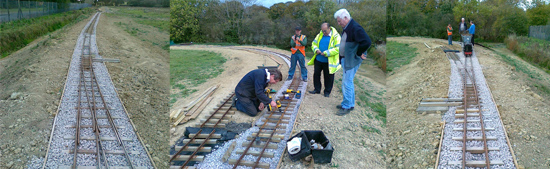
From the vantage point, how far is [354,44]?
19.5 ft

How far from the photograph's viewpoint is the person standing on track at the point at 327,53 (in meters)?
6.96

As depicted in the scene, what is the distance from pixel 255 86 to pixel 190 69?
8.23 m

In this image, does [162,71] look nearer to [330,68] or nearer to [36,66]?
[36,66]

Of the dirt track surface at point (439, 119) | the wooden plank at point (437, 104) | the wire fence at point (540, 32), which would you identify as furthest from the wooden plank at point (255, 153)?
the wire fence at point (540, 32)

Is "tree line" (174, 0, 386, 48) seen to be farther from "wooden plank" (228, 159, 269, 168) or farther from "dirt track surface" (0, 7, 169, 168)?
"wooden plank" (228, 159, 269, 168)

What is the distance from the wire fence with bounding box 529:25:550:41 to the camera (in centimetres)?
2409

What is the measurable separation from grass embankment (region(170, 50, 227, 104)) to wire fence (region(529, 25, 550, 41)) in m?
24.6

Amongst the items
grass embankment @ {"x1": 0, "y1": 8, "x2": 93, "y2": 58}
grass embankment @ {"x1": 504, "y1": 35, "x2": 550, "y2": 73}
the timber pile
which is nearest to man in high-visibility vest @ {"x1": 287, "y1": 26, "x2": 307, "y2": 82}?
the timber pile

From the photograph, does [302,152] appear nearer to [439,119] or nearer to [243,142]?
[243,142]

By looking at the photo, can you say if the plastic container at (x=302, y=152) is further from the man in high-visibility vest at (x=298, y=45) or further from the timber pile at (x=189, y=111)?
the man in high-visibility vest at (x=298, y=45)

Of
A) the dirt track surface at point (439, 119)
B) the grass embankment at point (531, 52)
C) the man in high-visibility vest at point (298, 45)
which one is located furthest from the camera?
the grass embankment at point (531, 52)

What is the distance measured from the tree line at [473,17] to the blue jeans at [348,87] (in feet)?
57.7

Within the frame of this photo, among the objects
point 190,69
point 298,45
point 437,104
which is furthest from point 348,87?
point 190,69

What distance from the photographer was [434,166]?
5086 mm
